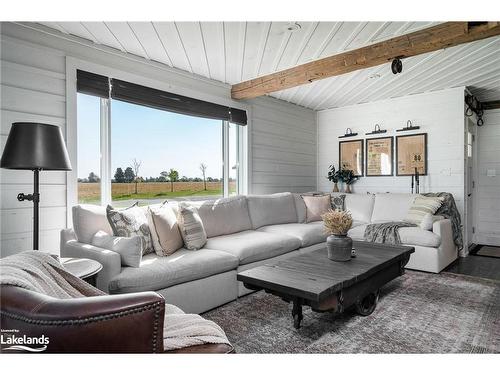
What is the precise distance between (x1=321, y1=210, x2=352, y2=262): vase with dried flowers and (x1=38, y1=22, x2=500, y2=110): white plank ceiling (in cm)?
163

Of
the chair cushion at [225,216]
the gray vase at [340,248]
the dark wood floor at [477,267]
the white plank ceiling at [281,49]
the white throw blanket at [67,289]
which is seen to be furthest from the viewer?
the dark wood floor at [477,267]

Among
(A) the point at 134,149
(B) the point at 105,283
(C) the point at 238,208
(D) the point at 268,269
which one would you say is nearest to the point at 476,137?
(C) the point at 238,208

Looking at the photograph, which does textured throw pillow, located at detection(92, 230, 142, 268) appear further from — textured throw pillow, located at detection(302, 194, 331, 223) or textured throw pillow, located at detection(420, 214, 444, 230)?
textured throw pillow, located at detection(420, 214, 444, 230)

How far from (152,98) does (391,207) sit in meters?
3.62

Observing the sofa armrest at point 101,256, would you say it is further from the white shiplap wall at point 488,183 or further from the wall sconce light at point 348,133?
the white shiplap wall at point 488,183

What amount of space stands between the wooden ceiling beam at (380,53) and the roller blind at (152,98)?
444mm

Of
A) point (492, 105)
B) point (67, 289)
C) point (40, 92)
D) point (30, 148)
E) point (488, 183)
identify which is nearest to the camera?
point (67, 289)

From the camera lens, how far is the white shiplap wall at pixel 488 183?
530cm

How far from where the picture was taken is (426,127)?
4941 mm

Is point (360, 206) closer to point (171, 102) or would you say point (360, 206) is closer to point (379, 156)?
point (379, 156)

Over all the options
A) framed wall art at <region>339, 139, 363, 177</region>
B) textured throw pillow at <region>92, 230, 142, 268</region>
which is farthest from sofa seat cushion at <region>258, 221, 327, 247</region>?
framed wall art at <region>339, 139, 363, 177</region>

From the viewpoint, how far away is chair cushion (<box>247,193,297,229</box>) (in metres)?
4.10

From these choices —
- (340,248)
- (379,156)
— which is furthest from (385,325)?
(379,156)

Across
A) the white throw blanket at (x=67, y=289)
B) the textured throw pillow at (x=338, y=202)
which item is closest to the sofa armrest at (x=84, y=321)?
the white throw blanket at (x=67, y=289)
